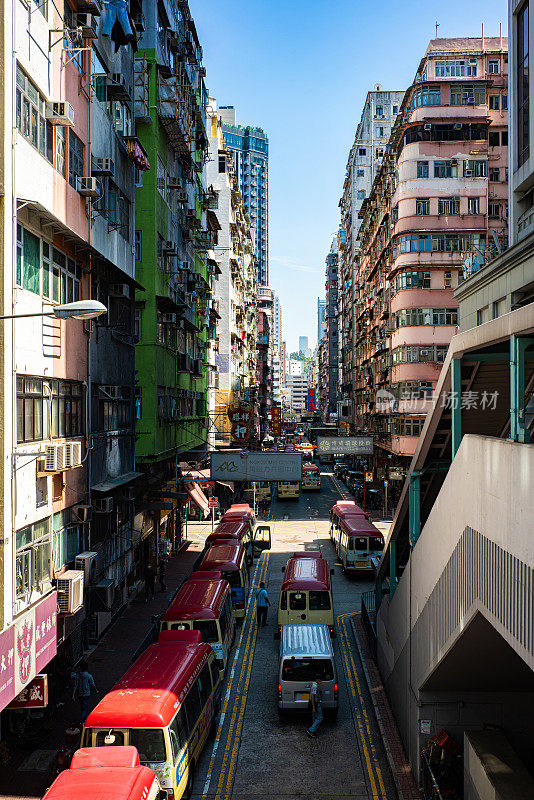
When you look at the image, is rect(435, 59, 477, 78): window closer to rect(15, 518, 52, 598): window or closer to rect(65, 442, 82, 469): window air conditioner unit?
rect(65, 442, 82, 469): window air conditioner unit

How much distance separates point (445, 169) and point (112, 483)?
33.3 metres

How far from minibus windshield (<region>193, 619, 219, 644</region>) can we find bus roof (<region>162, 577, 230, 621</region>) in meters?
0.13

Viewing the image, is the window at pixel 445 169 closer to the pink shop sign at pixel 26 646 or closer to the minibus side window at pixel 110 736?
the pink shop sign at pixel 26 646

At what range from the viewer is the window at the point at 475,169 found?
4516 cm

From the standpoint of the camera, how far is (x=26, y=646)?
13.8 m

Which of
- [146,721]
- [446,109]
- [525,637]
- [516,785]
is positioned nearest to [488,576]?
[525,637]

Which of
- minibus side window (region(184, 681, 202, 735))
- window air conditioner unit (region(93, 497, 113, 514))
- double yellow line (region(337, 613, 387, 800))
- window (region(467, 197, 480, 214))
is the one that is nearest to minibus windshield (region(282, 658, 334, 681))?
double yellow line (region(337, 613, 387, 800))

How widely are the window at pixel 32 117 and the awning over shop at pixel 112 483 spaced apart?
8984mm

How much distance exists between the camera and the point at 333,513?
39000 millimetres

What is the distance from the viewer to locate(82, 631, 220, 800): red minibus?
38.4 feet

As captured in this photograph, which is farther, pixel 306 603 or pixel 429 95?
pixel 429 95

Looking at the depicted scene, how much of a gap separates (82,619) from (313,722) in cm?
713

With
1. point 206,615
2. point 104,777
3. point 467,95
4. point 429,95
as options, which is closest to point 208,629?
point 206,615

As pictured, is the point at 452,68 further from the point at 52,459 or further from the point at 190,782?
the point at 190,782
